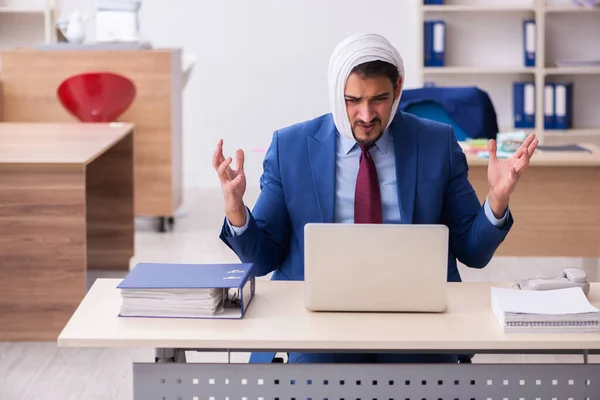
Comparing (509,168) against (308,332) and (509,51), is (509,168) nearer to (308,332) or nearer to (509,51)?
(308,332)

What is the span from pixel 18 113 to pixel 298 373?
4.19 meters

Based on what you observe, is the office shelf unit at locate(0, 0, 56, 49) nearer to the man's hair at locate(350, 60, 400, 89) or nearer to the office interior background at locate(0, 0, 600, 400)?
the office interior background at locate(0, 0, 600, 400)

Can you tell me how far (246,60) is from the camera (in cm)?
768

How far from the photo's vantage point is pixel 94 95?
5.71 metres

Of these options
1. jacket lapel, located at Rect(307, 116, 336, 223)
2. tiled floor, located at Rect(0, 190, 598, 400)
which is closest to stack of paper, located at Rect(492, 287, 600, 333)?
jacket lapel, located at Rect(307, 116, 336, 223)

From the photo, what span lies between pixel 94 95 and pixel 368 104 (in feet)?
11.2

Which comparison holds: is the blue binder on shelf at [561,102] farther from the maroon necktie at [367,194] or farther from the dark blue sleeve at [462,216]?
the maroon necktie at [367,194]

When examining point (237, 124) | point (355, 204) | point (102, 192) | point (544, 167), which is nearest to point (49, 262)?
point (102, 192)

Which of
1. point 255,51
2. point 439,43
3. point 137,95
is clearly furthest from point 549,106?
point 137,95

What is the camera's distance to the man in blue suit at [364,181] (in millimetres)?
2531

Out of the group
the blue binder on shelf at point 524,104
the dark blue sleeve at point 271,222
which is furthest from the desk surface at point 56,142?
the blue binder on shelf at point 524,104

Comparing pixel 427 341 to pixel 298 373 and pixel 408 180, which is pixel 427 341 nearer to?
pixel 298 373

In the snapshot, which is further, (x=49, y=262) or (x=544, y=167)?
(x=544, y=167)

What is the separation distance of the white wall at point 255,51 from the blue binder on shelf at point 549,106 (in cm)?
92
